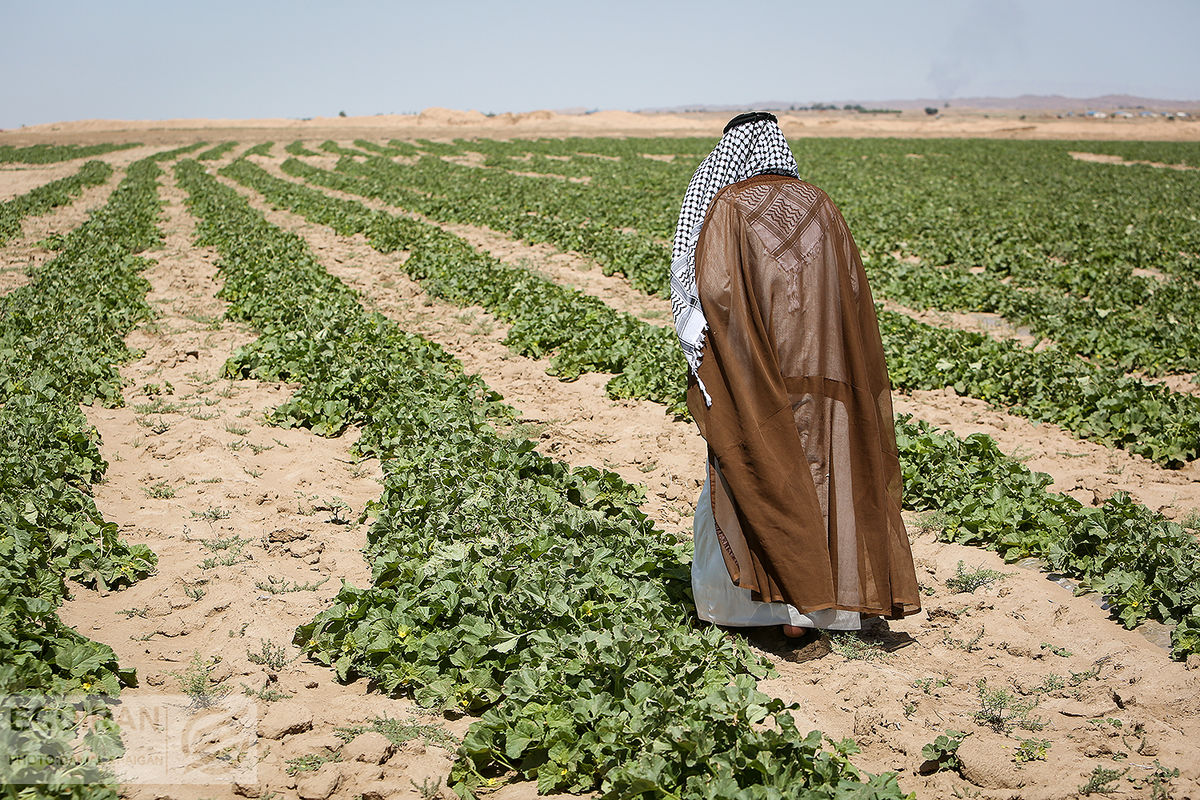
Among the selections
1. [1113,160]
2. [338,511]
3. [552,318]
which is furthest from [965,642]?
[1113,160]

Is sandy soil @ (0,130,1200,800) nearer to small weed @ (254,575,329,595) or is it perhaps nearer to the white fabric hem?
small weed @ (254,575,329,595)

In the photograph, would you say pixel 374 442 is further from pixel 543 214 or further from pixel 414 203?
pixel 414 203

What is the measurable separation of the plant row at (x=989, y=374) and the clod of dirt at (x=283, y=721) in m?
4.27

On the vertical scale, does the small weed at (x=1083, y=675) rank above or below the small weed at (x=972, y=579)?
below

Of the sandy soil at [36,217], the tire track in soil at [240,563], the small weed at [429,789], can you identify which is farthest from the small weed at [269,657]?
the sandy soil at [36,217]

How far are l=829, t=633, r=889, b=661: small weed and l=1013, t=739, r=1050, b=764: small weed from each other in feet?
2.48

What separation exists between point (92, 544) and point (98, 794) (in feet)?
7.03

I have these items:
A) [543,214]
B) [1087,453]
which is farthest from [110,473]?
[543,214]

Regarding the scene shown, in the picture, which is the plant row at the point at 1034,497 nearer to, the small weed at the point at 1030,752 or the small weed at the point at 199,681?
the small weed at the point at 1030,752

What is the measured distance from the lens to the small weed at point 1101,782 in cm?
296

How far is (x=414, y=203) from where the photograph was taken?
825 inches

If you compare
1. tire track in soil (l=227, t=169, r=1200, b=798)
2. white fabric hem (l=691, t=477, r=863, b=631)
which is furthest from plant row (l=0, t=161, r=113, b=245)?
tire track in soil (l=227, t=169, r=1200, b=798)

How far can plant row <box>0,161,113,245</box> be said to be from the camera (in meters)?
17.1
